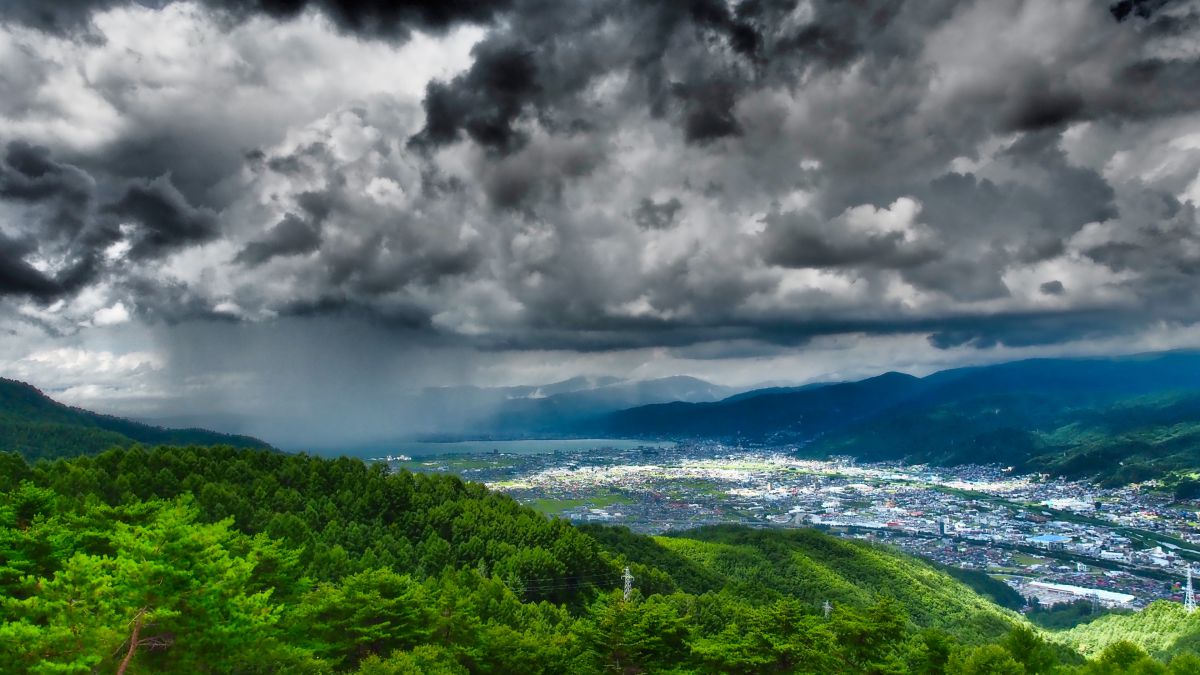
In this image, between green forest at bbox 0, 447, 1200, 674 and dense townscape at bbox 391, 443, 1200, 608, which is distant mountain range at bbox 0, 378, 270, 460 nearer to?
green forest at bbox 0, 447, 1200, 674

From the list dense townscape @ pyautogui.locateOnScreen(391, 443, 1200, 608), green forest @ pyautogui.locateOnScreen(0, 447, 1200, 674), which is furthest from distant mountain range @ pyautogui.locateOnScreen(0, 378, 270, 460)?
dense townscape @ pyautogui.locateOnScreen(391, 443, 1200, 608)

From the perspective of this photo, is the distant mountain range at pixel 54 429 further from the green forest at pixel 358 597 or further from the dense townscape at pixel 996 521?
the dense townscape at pixel 996 521

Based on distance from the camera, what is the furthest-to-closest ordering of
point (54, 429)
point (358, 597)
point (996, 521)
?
point (996, 521)
point (54, 429)
point (358, 597)

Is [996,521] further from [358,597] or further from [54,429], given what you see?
[54,429]

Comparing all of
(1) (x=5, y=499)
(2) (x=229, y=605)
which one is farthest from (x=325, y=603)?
(1) (x=5, y=499)

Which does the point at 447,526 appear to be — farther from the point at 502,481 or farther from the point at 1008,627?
the point at 502,481

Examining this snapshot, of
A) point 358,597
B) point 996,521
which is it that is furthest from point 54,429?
point 996,521

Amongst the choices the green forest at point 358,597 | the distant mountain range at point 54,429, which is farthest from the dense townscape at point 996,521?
the distant mountain range at point 54,429
